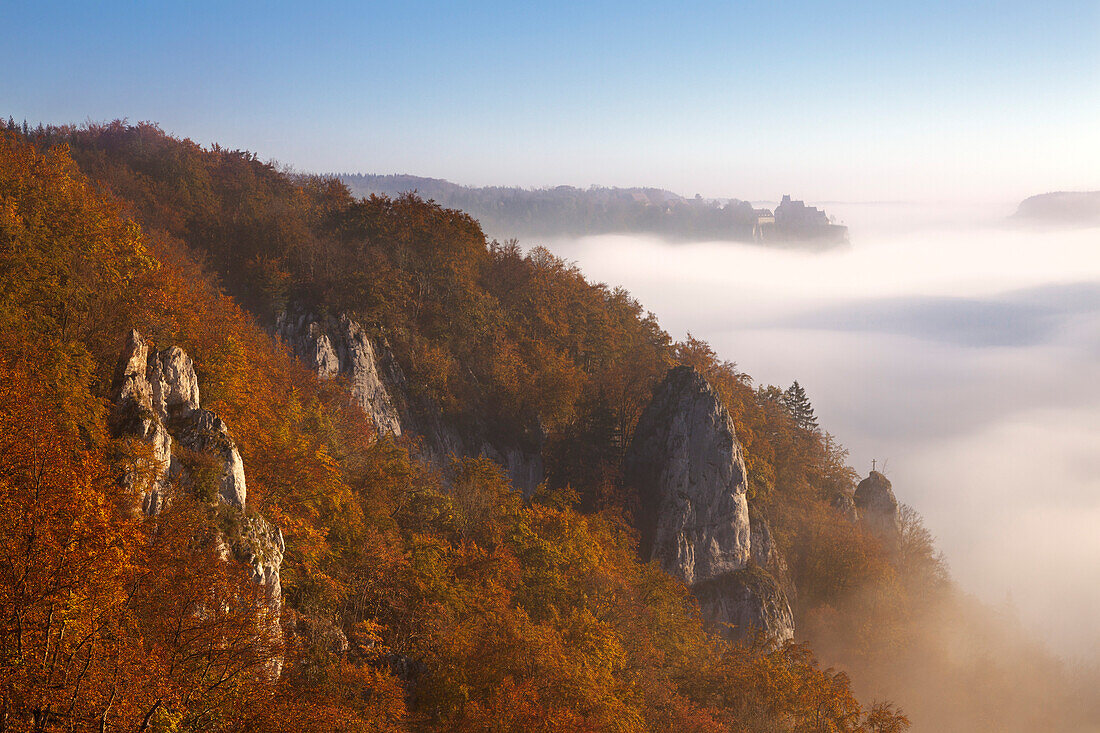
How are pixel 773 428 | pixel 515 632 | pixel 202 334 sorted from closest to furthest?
pixel 515 632
pixel 202 334
pixel 773 428

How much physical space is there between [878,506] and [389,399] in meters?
53.9

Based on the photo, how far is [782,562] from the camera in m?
58.0

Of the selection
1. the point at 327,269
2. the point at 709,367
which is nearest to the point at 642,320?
the point at 709,367

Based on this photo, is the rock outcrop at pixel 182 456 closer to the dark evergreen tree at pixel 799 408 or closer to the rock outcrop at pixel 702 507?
the rock outcrop at pixel 702 507

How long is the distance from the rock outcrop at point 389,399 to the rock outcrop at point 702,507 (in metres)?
8.53

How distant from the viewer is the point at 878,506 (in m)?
74.6

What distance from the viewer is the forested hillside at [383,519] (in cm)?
1409

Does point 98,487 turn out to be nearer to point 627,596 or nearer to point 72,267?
point 72,267

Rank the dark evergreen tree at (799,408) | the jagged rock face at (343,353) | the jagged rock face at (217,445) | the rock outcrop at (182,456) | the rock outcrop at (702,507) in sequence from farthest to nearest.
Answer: the dark evergreen tree at (799,408) → the rock outcrop at (702,507) → the jagged rock face at (343,353) → the jagged rock face at (217,445) → the rock outcrop at (182,456)

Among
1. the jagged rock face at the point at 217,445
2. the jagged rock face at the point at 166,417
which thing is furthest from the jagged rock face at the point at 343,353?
the jagged rock face at the point at 217,445

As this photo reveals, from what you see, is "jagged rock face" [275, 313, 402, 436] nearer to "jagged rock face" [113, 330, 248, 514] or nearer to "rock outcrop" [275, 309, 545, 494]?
"rock outcrop" [275, 309, 545, 494]

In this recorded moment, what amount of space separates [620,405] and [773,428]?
1941cm

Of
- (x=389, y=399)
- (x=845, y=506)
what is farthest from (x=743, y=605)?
(x=389, y=399)

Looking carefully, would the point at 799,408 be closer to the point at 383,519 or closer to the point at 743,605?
the point at 743,605
